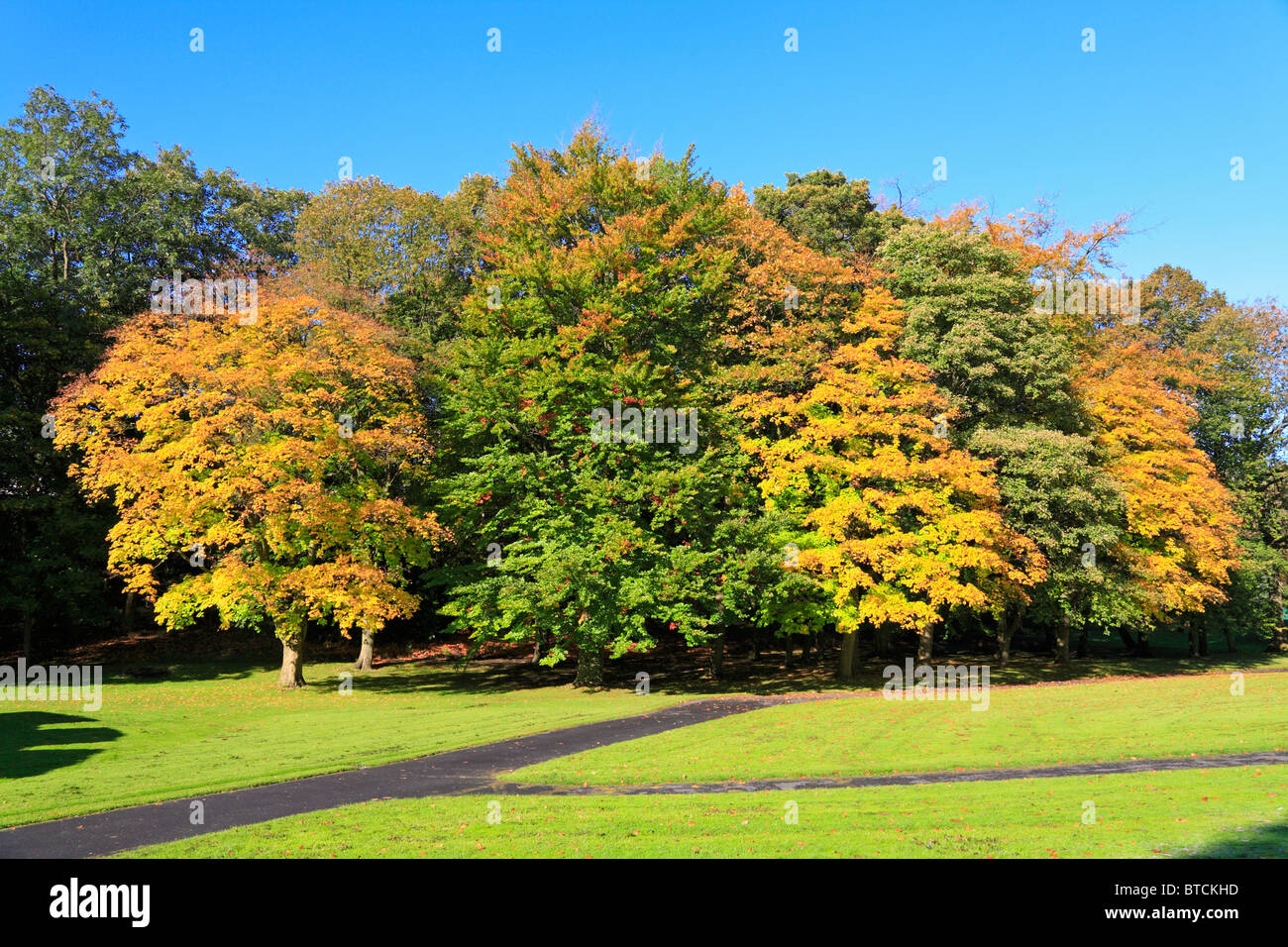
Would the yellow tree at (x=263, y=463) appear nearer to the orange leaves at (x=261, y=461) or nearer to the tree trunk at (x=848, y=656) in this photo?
the orange leaves at (x=261, y=461)

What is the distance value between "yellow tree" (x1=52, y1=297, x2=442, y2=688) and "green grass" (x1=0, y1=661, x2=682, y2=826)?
308 cm

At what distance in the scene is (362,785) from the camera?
14281 millimetres

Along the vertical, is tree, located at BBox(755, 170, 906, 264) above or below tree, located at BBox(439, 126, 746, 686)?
above

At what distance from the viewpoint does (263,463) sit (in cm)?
2767

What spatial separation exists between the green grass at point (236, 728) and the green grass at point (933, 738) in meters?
4.55

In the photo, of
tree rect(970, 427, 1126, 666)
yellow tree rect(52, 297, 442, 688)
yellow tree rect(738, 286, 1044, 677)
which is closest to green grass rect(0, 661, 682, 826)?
yellow tree rect(52, 297, 442, 688)

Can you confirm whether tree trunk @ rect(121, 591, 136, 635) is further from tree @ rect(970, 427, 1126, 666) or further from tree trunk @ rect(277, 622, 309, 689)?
tree @ rect(970, 427, 1126, 666)

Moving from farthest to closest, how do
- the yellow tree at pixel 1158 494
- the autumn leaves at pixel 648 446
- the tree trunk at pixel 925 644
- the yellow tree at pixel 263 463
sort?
1. the yellow tree at pixel 1158 494
2. the tree trunk at pixel 925 644
3. the autumn leaves at pixel 648 446
4. the yellow tree at pixel 263 463

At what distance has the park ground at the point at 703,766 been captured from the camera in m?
10.0

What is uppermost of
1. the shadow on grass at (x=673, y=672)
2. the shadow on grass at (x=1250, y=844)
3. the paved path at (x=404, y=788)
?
the shadow on grass at (x=1250, y=844)

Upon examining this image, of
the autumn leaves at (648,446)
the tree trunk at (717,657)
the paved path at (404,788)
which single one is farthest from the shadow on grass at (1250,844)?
the tree trunk at (717,657)

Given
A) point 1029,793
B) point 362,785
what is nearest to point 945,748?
point 1029,793

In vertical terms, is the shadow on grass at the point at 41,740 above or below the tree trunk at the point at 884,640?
above

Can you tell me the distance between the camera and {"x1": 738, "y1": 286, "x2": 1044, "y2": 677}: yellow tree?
30.0 metres
